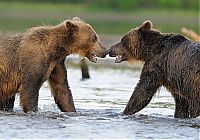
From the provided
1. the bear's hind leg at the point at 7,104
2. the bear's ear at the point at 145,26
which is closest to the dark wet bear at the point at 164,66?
the bear's ear at the point at 145,26

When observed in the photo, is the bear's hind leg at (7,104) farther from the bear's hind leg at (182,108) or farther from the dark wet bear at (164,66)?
the bear's hind leg at (182,108)

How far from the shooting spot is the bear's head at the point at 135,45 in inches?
606

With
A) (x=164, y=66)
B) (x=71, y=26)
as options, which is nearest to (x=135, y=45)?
(x=164, y=66)

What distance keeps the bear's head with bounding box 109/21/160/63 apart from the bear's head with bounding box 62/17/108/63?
0.70 m

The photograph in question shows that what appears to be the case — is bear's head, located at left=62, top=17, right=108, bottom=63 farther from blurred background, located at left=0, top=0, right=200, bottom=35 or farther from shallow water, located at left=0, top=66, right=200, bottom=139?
blurred background, located at left=0, top=0, right=200, bottom=35

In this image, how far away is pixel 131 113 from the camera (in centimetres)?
1507

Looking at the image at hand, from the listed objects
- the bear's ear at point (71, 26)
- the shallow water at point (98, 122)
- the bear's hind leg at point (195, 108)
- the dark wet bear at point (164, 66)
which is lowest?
the shallow water at point (98, 122)

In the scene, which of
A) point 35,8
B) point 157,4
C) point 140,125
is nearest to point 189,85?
point 140,125

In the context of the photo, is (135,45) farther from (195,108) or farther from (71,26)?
(195,108)

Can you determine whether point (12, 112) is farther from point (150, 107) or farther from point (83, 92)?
point (83, 92)

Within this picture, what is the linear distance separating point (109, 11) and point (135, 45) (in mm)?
49556

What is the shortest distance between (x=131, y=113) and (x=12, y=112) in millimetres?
2061

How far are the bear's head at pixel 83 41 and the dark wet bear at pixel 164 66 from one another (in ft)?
2.29

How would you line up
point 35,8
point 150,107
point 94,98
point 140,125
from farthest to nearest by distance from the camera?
point 35,8
point 94,98
point 150,107
point 140,125
